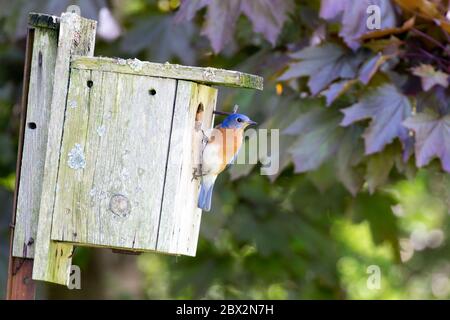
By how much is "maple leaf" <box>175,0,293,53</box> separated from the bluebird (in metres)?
0.60

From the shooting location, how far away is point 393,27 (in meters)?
3.52

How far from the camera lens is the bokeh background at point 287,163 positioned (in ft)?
11.6

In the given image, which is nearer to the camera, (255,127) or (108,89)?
(108,89)

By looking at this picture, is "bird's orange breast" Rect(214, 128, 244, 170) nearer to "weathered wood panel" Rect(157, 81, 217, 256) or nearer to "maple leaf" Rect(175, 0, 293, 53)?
"weathered wood panel" Rect(157, 81, 217, 256)

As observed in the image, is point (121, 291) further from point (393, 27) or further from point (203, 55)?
point (393, 27)

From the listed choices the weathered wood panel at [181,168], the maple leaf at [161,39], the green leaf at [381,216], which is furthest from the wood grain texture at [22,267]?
the green leaf at [381,216]

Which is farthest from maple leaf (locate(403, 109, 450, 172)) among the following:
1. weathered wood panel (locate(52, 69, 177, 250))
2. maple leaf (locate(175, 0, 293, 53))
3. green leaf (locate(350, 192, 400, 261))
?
green leaf (locate(350, 192, 400, 261))

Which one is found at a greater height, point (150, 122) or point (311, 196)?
point (311, 196)

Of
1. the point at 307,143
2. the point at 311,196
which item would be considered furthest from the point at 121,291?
the point at 307,143

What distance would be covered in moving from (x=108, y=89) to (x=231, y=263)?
2955 millimetres

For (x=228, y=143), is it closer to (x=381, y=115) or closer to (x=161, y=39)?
(x=381, y=115)

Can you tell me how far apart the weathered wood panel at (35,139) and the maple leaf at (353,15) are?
3.56 feet

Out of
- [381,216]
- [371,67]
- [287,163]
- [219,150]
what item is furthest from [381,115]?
[381,216]

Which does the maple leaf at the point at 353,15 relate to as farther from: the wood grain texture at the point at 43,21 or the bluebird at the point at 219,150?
the wood grain texture at the point at 43,21
